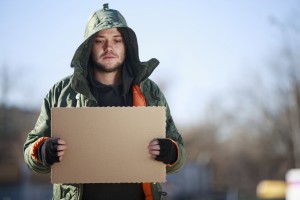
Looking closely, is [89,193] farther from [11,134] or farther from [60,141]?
[11,134]

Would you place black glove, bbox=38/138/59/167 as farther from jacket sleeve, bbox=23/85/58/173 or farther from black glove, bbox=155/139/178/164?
black glove, bbox=155/139/178/164

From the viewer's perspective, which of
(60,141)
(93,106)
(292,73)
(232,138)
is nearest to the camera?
(60,141)

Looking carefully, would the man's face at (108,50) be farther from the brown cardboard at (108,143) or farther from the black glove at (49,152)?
the black glove at (49,152)

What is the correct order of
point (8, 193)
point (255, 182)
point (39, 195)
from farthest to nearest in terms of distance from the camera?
1. point (255, 182)
2. point (39, 195)
3. point (8, 193)

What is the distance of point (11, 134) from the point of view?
119ft

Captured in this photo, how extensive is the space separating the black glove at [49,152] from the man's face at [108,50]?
65 cm

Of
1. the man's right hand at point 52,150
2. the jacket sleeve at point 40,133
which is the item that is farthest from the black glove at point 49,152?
the jacket sleeve at point 40,133

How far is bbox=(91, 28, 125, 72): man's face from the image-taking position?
3826 millimetres

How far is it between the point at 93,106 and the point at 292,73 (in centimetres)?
2523

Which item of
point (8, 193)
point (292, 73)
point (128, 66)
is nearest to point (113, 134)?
point (128, 66)

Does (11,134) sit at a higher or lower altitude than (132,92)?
Result: higher

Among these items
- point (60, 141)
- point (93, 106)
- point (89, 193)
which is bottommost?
point (89, 193)

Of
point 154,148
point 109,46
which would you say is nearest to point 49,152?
point 154,148

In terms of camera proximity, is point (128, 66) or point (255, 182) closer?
point (128, 66)
